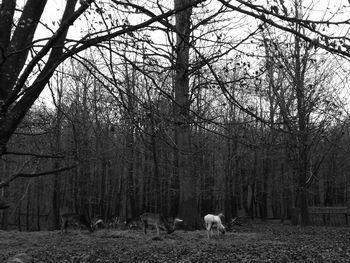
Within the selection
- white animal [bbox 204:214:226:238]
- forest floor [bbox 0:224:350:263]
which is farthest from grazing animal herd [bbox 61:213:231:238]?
forest floor [bbox 0:224:350:263]

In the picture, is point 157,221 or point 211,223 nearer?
point 211,223

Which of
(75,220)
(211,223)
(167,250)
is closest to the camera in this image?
(167,250)

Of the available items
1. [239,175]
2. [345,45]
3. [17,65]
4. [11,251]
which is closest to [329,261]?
[345,45]

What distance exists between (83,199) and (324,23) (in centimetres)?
3049

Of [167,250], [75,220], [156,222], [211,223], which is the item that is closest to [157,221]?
[156,222]

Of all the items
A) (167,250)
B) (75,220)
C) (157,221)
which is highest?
(157,221)

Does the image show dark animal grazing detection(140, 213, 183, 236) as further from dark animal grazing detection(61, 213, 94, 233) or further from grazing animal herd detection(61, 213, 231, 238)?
dark animal grazing detection(61, 213, 94, 233)

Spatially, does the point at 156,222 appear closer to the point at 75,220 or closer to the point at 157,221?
the point at 157,221

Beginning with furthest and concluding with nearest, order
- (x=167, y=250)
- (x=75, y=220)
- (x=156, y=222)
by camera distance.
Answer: (x=75, y=220) < (x=156, y=222) < (x=167, y=250)

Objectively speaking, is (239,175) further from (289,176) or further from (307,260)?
(307,260)

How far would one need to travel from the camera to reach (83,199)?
3241 cm

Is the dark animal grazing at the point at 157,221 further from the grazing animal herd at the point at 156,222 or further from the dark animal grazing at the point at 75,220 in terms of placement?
the dark animal grazing at the point at 75,220

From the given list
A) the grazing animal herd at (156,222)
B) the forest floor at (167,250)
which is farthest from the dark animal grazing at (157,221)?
the forest floor at (167,250)

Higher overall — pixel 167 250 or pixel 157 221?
pixel 157 221
